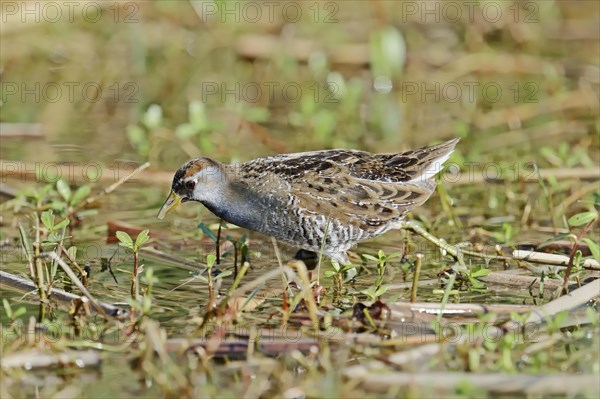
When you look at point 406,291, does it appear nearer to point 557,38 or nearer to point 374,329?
point 374,329

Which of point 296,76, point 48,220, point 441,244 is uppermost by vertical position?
point 296,76

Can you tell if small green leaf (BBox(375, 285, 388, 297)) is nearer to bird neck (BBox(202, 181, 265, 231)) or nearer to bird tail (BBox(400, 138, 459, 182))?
bird neck (BBox(202, 181, 265, 231))

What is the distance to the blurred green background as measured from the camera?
29.6 feet

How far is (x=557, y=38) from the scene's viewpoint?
37.9 ft

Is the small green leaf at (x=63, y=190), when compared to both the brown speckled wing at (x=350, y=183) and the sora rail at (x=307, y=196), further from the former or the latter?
the brown speckled wing at (x=350, y=183)

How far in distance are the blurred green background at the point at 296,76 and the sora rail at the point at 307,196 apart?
1.96m

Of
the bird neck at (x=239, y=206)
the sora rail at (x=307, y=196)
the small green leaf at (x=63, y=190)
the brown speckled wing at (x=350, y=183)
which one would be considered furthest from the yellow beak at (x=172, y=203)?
the small green leaf at (x=63, y=190)

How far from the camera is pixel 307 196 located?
634 cm

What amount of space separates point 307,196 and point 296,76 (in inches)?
181

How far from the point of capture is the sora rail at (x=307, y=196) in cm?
629

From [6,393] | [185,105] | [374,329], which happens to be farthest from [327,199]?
[185,105]

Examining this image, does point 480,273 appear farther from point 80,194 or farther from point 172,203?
point 80,194

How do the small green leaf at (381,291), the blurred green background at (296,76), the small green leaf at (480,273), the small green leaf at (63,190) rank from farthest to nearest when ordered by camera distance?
the blurred green background at (296,76), the small green leaf at (63,190), the small green leaf at (480,273), the small green leaf at (381,291)

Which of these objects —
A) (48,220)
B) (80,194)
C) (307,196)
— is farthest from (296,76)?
(48,220)
